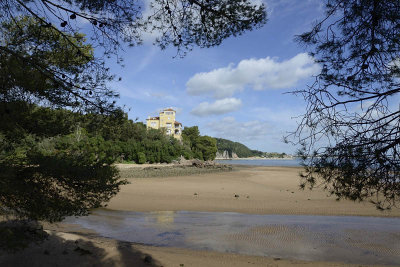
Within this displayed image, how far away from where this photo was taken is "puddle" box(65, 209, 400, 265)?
7484mm

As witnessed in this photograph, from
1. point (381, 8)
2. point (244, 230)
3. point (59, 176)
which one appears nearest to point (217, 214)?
point (244, 230)

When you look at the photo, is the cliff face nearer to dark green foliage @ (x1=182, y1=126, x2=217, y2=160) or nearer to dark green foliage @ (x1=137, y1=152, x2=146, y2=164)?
dark green foliage @ (x1=182, y1=126, x2=217, y2=160)

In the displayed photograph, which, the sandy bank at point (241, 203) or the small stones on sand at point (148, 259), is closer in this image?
the small stones on sand at point (148, 259)

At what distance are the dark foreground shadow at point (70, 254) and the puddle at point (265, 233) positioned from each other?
5.99 feet

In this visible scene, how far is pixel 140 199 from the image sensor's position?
15617 millimetres

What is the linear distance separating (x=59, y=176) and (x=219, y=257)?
4089mm

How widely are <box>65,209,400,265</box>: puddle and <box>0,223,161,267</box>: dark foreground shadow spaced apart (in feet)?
5.99

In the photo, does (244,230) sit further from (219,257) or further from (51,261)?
(51,261)

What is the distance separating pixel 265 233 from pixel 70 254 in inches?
228

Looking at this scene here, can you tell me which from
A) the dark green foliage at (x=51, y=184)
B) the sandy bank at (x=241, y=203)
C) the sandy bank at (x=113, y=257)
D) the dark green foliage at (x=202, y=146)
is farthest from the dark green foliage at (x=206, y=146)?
the dark green foliage at (x=51, y=184)

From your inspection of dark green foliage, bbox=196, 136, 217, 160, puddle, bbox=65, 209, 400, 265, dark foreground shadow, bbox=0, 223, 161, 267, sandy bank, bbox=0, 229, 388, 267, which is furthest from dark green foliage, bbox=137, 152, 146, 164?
dark foreground shadow, bbox=0, 223, 161, 267

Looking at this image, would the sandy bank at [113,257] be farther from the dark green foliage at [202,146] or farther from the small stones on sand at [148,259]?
the dark green foliage at [202,146]

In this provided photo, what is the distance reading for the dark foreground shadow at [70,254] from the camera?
5.43 meters

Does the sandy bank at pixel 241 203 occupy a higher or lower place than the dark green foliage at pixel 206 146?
lower
